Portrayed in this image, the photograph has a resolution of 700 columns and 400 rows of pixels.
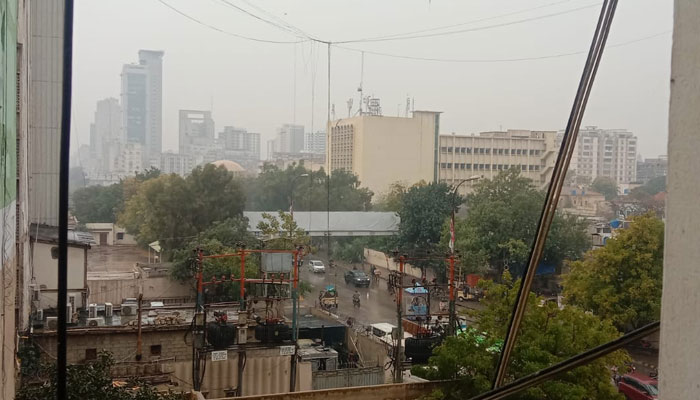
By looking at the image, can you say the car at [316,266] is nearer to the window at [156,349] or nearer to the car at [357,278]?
the car at [357,278]

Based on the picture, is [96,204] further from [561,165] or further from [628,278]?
[561,165]

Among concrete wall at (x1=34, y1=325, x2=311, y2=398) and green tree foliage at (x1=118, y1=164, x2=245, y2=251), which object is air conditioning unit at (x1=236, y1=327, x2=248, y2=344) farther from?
green tree foliage at (x1=118, y1=164, x2=245, y2=251)

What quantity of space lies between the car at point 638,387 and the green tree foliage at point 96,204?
33.0 ft

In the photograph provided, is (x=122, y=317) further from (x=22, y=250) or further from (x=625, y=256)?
(x=625, y=256)

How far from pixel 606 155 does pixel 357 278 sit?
330 inches

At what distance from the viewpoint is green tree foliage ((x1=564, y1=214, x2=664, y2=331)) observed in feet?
24.9

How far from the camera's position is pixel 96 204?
13320 mm

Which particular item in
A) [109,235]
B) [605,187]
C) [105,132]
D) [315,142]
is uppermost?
[105,132]

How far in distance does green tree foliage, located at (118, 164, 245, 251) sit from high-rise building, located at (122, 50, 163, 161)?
718cm

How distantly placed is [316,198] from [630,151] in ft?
24.9

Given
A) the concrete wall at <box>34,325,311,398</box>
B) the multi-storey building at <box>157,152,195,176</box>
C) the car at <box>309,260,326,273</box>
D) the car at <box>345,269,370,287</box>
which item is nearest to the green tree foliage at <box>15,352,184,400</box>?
the concrete wall at <box>34,325,311,398</box>

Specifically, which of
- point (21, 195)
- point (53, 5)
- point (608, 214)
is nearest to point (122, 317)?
point (21, 195)

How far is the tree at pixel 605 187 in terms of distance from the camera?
13566mm

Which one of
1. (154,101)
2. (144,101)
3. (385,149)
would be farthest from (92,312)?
(144,101)
